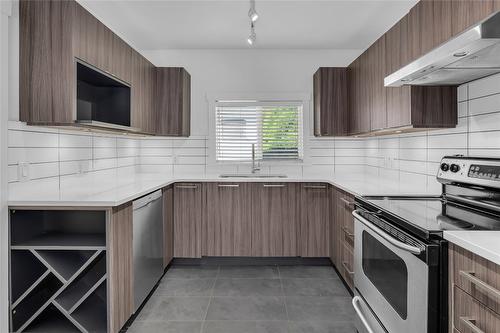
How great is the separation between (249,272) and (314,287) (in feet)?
2.22

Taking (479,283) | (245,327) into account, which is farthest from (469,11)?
(245,327)

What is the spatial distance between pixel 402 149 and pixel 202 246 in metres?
2.19

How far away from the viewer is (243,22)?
312cm

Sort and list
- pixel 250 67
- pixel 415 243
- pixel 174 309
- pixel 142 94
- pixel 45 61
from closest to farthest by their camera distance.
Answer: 1. pixel 415 243
2. pixel 45 61
3. pixel 174 309
4. pixel 142 94
5. pixel 250 67

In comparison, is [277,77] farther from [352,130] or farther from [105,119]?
[105,119]

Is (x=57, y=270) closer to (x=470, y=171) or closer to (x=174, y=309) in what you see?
(x=174, y=309)

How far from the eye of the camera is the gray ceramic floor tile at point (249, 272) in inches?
123

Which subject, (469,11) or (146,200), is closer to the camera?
(469,11)

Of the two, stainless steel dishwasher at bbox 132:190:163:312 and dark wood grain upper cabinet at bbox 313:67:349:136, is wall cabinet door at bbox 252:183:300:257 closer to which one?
dark wood grain upper cabinet at bbox 313:67:349:136

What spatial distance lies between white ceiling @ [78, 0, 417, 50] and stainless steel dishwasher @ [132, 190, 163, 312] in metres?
1.63

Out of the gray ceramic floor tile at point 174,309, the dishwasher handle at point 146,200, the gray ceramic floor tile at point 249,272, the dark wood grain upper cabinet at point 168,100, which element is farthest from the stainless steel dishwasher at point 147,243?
the dark wood grain upper cabinet at point 168,100

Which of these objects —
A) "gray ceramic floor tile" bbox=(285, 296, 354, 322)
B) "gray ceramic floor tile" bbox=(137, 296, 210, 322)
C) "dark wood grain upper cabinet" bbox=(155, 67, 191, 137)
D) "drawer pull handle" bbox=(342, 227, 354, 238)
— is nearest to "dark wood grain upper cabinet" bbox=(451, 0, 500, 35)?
"drawer pull handle" bbox=(342, 227, 354, 238)

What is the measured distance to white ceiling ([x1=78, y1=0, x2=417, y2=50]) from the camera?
275cm

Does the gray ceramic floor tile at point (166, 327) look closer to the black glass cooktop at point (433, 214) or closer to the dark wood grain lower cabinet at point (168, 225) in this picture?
the dark wood grain lower cabinet at point (168, 225)
